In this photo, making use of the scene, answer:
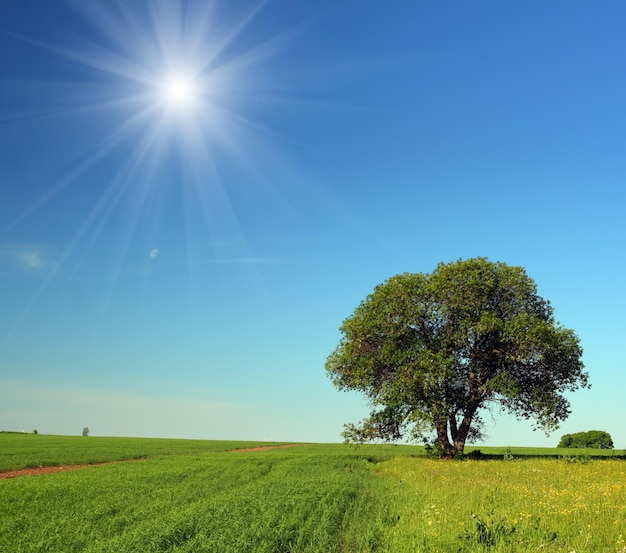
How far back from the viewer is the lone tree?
37688 mm

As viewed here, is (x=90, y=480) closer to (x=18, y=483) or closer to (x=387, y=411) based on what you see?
(x=18, y=483)

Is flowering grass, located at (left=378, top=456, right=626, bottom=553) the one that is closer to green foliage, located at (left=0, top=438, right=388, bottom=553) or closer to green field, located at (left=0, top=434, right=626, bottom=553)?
green field, located at (left=0, top=434, right=626, bottom=553)

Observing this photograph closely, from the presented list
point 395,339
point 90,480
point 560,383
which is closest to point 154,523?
point 90,480

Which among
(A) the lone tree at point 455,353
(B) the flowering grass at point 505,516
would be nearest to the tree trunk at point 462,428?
(A) the lone tree at point 455,353

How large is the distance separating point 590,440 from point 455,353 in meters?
64.6

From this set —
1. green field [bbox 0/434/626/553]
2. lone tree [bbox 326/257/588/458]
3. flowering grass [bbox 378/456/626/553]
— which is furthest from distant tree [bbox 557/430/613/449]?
flowering grass [bbox 378/456/626/553]

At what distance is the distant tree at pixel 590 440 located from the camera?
8362cm

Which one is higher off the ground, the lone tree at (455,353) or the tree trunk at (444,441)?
the lone tree at (455,353)

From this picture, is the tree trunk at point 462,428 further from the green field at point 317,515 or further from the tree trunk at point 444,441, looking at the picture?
the green field at point 317,515

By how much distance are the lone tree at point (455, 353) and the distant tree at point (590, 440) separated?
54260 millimetres

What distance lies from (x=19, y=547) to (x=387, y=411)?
102ft

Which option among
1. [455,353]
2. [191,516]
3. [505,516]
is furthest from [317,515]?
[455,353]

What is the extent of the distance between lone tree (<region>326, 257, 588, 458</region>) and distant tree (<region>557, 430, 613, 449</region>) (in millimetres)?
54260

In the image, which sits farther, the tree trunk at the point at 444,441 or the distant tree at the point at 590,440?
the distant tree at the point at 590,440
